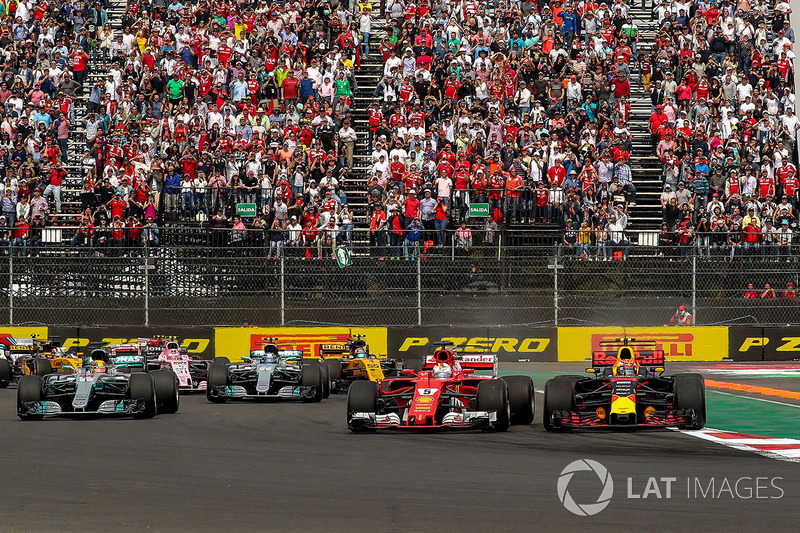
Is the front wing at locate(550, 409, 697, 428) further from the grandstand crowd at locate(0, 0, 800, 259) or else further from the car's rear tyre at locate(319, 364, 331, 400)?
the grandstand crowd at locate(0, 0, 800, 259)

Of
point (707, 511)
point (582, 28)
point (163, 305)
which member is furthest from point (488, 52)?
point (707, 511)

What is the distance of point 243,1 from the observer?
111 ft

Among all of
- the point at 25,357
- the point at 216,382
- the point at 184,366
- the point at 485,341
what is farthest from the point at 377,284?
the point at 25,357

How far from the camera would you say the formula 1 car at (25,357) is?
20806mm

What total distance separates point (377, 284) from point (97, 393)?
9186 millimetres

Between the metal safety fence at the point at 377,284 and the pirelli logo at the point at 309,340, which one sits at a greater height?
the metal safety fence at the point at 377,284

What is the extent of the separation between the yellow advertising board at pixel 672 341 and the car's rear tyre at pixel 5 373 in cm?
1100

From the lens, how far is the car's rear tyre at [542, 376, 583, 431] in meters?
13.6

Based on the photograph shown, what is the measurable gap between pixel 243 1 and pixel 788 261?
679 inches

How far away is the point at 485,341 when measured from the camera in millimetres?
25422

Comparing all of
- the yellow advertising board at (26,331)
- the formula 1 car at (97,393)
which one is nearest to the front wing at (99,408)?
the formula 1 car at (97,393)

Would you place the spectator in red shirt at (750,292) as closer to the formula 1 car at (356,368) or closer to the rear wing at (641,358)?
the formula 1 car at (356,368)

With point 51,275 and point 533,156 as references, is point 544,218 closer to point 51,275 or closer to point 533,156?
point 533,156

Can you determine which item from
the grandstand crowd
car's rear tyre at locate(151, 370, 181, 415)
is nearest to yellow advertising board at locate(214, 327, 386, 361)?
the grandstand crowd
